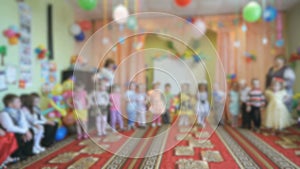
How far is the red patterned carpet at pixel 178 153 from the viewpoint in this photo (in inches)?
87.0

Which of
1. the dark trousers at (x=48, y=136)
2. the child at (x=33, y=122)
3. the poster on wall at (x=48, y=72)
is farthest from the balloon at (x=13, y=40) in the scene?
the dark trousers at (x=48, y=136)

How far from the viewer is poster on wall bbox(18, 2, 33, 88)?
326 centimetres

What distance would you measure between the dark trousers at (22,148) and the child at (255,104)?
309 centimetres

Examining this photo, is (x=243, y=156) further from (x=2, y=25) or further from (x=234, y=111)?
(x=2, y=25)

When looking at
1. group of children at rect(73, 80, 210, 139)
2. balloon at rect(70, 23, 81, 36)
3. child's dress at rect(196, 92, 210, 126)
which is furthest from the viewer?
balloon at rect(70, 23, 81, 36)

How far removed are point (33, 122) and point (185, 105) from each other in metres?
1.83

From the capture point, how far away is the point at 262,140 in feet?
10.4

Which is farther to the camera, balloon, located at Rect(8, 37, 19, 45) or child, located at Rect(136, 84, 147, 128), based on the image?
balloon, located at Rect(8, 37, 19, 45)

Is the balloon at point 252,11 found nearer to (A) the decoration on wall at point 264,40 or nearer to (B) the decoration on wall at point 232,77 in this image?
(A) the decoration on wall at point 264,40

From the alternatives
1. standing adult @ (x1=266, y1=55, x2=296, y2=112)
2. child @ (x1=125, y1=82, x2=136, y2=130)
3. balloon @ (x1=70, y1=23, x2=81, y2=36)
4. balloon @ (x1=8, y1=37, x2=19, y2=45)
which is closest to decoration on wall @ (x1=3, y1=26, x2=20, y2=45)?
balloon @ (x1=8, y1=37, x2=19, y2=45)

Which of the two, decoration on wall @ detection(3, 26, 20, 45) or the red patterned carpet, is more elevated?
decoration on wall @ detection(3, 26, 20, 45)

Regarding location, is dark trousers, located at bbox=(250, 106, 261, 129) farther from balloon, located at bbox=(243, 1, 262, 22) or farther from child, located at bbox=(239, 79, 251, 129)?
balloon, located at bbox=(243, 1, 262, 22)

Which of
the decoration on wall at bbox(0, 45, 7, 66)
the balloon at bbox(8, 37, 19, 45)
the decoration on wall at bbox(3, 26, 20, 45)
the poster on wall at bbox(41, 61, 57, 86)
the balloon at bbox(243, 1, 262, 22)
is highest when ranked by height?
the balloon at bbox(243, 1, 262, 22)

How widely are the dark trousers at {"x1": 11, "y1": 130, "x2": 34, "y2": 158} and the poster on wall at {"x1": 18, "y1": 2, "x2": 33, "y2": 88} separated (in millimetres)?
963
